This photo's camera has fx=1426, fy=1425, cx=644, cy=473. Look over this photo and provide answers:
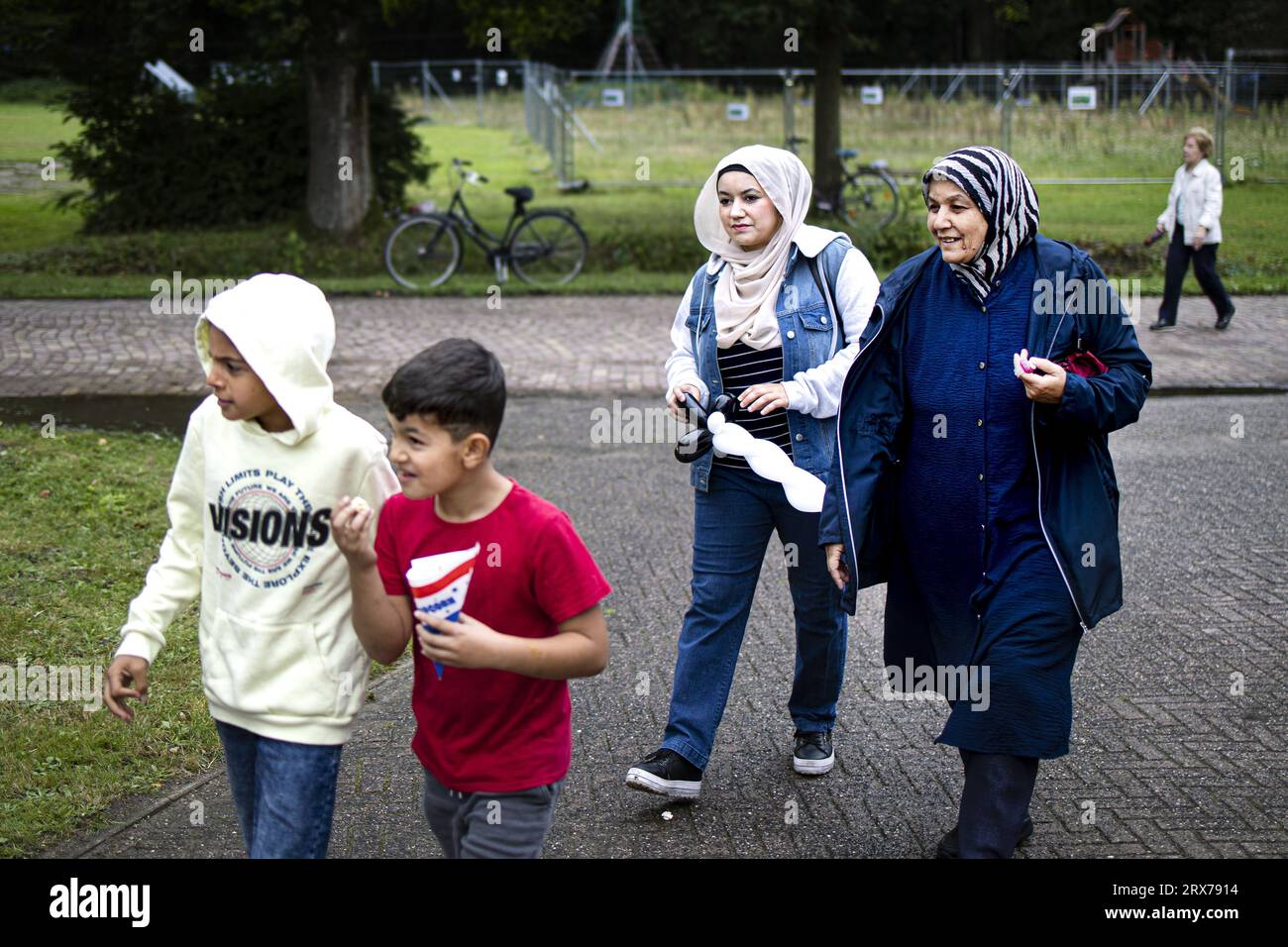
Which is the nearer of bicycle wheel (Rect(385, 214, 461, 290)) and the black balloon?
the black balloon

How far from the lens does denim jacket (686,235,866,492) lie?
14.6ft

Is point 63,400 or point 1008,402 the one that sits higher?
point 1008,402

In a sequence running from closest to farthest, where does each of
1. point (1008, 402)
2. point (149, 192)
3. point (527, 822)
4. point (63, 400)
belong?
point (527, 822)
point (1008, 402)
point (63, 400)
point (149, 192)

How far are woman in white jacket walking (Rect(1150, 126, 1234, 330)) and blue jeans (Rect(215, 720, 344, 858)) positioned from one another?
39.5ft

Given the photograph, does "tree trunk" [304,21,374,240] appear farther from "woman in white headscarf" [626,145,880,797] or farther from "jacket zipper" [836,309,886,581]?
"jacket zipper" [836,309,886,581]

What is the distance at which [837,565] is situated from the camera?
13.2 feet

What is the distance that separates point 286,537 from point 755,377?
185 cm

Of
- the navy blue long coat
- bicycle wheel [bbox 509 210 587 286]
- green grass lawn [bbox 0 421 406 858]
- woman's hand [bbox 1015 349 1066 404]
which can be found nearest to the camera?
woman's hand [bbox 1015 349 1066 404]

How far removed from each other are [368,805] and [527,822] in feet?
5.39

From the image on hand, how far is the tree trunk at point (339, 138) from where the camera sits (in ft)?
56.2

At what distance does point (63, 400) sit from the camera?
1073 centimetres

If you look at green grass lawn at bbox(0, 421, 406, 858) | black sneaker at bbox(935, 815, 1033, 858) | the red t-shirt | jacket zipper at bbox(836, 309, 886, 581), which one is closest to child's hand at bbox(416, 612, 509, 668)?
the red t-shirt

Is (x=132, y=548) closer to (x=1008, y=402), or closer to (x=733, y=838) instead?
(x=733, y=838)

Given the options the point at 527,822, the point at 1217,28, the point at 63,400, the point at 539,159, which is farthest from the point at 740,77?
the point at 1217,28
